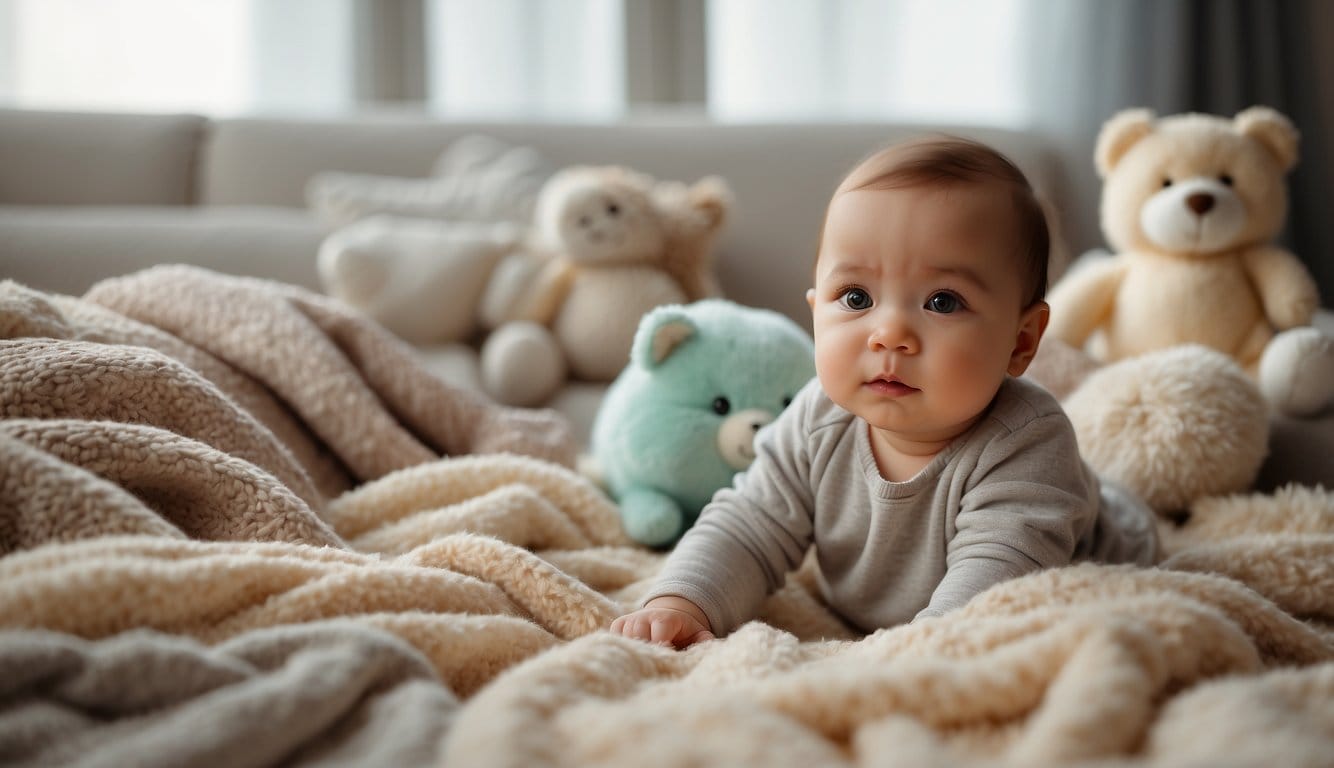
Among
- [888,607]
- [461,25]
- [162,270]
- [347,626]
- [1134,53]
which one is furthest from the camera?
[461,25]

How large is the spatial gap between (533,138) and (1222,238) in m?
1.13

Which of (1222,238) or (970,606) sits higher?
(1222,238)

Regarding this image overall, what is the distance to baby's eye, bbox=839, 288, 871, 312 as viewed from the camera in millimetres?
877

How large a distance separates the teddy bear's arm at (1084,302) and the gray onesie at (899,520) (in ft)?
1.35

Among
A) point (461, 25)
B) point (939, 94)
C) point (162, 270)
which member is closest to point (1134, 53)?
point (939, 94)

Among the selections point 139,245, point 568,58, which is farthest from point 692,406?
point 568,58

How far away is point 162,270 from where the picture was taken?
126cm

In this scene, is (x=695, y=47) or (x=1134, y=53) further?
(x=695, y=47)

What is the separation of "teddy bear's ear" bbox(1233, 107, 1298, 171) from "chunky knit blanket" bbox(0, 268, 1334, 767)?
1.70 feet

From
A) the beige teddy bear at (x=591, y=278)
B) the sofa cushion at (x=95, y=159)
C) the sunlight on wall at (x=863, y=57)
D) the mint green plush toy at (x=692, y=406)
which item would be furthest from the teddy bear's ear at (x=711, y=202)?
the sunlight on wall at (x=863, y=57)

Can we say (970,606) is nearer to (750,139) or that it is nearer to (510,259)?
(510,259)

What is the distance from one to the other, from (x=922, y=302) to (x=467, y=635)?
42cm

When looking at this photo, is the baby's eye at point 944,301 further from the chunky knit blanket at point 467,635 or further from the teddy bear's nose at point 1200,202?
the teddy bear's nose at point 1200,202

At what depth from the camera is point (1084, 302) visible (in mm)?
1414
